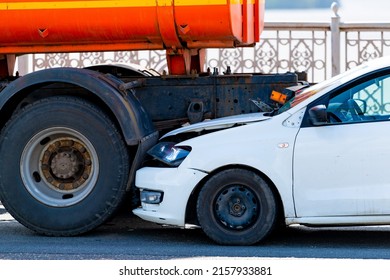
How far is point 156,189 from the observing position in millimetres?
9500

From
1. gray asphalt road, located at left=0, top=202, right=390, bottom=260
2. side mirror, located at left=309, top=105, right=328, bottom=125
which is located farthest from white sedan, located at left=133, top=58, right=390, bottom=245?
gray asphalt road, located at left=0, top=202, right=390, bottom=260

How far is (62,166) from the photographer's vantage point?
10195mm

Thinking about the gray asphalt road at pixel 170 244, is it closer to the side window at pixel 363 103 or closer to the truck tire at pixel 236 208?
the truck tire at pixel 236 208

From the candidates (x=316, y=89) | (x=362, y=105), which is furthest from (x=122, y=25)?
(x=362, y=105)

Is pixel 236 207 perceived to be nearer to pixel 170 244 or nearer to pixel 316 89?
pixel 170 244

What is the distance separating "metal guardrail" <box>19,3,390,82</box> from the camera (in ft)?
53.3

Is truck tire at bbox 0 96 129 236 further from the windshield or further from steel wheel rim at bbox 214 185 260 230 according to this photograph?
the windshield

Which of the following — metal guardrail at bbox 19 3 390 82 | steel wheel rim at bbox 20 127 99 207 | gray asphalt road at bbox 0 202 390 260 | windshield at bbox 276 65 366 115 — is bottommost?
gray asphalt road at bbox 0 202 390 260

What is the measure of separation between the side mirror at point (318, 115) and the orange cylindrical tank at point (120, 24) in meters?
1.31

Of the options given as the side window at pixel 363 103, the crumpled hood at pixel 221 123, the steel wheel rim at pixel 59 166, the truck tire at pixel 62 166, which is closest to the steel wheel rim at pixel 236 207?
the crumpled hood at pixel 221 123

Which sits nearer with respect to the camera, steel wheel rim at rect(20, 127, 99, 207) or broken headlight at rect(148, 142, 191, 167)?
broken headlight at rect(148, 142, 191, 167)

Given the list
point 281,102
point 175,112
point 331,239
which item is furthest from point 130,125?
point 331,239

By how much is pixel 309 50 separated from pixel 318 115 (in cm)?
741

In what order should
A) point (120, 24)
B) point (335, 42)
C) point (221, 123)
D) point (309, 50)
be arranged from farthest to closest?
point (309, 50)
point (335, 42)
point (120, 24)
point (221, 123)
